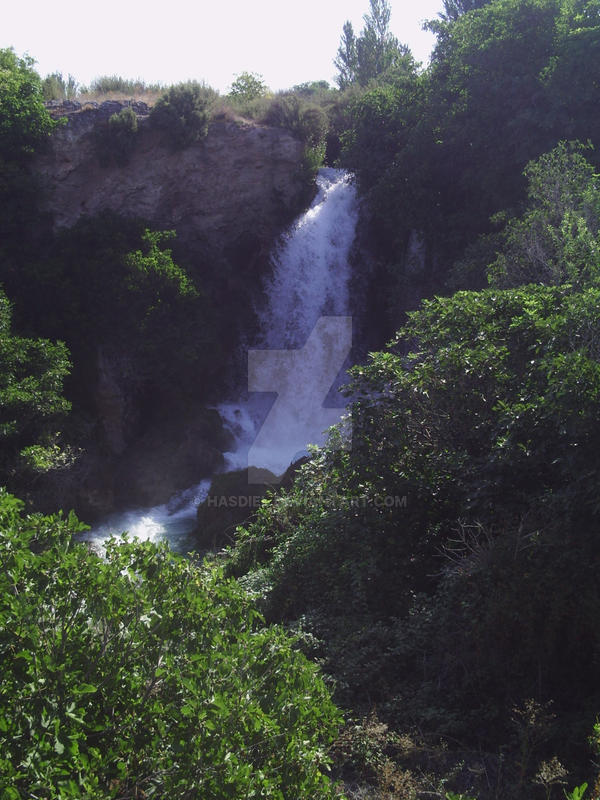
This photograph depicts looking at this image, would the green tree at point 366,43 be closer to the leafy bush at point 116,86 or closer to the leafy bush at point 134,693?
the leafy bush at point 116,86

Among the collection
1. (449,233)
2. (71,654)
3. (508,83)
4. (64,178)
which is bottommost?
(71,654)

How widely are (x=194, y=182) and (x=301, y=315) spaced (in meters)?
4.30

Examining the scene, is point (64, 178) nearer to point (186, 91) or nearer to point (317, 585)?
point (186, 91)

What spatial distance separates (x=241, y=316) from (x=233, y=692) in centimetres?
1530

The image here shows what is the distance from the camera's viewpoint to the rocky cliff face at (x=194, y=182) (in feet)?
56.1

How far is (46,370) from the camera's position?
13.1 meters

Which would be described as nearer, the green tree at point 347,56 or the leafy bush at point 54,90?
the leafy bush at point 54,90

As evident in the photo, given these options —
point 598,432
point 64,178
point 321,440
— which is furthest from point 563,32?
point 598,432

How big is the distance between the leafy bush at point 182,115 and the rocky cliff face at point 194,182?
9.4 inches

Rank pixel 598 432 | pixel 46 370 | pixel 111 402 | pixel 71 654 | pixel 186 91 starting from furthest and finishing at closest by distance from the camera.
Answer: pixel 186 91 → pixel 111 402 → pixel 46 370 → pixel 598 432 → pixel 71 654

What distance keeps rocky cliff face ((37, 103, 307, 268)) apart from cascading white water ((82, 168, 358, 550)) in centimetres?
79

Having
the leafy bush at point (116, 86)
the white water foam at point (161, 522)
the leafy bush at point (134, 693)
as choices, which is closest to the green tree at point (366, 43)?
the leafy bush at point (116, 86)

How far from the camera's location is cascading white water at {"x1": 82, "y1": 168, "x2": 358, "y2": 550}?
1667cm

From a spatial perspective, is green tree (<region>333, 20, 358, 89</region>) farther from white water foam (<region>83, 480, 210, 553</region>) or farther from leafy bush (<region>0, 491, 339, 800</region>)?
leafy bush (<region>0, 491, 339, 800</region>)
